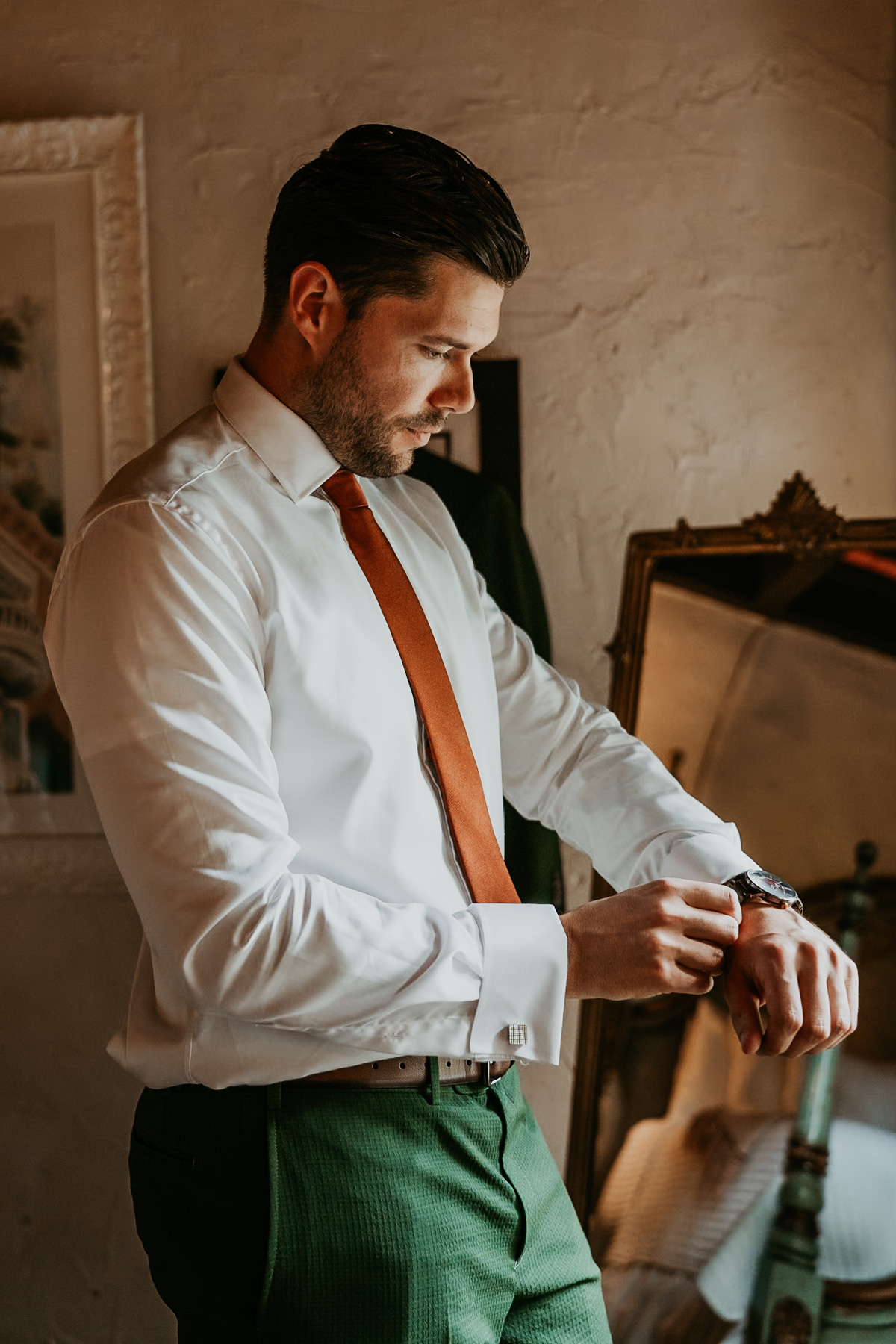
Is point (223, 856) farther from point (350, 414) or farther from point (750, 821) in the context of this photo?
point (750, 821)

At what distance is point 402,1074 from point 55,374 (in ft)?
4.64

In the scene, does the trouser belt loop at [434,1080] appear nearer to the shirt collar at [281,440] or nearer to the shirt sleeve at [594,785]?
the shirt sleeve at [594,785]

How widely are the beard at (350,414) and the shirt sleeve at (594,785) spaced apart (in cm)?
37

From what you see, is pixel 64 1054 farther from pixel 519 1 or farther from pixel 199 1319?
pixel 519 1

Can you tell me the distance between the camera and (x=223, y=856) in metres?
1.09

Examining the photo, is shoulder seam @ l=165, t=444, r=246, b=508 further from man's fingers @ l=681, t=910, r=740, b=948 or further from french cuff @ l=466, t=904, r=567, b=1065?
man's fingers @ l=681, t=910, r=740, b=948

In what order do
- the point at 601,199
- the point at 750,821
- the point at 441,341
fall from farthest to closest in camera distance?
the point at 601,199, the point at 750,821, the point at 441,341

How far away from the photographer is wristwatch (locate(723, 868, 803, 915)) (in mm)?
1258

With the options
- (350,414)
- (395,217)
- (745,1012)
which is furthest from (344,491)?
(745,1012)

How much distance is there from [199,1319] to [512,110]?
1887mm

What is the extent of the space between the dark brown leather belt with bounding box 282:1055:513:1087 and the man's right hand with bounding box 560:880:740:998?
157mm

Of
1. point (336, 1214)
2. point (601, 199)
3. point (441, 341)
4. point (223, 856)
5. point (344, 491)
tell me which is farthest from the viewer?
point (601, 199)

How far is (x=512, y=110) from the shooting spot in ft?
6.56

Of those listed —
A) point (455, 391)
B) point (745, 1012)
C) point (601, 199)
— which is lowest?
point (745, 1012)
